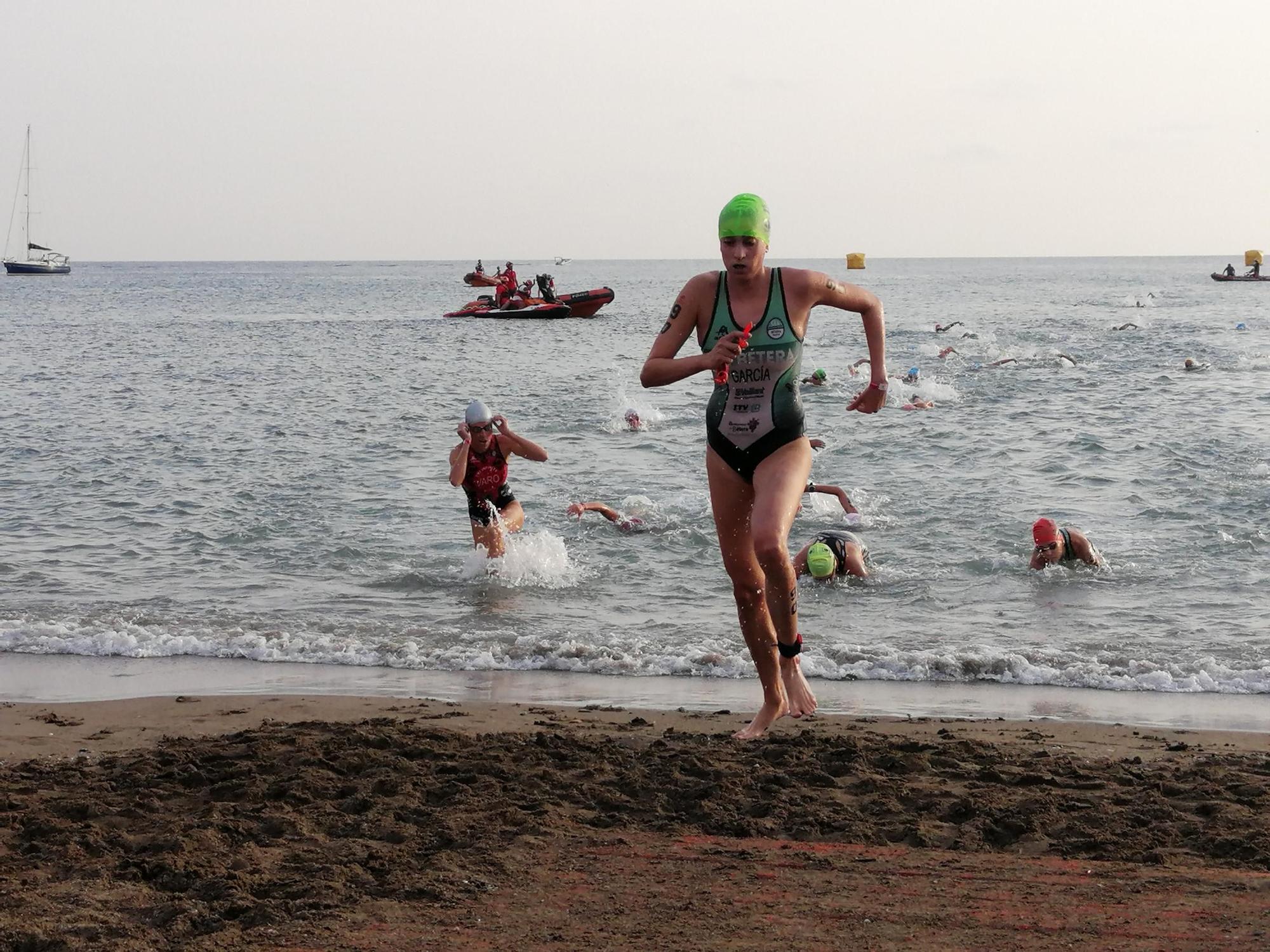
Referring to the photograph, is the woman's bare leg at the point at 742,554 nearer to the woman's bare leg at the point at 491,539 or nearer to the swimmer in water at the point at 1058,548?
the woman's bare leg at the point at 491,539

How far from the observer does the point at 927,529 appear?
44.4 feet

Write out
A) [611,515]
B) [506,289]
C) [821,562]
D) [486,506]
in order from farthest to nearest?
[506,289], [611,515], [486,506], [821,562]

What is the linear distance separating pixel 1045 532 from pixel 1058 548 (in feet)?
0.59

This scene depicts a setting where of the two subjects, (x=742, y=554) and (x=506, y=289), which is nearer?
(x=742, y=554)

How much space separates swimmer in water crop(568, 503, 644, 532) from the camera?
44.5ft

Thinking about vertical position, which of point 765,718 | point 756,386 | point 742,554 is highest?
point 756,386

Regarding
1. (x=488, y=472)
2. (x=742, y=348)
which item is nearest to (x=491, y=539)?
(x=488, y=472)

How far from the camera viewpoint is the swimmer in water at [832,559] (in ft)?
36.1

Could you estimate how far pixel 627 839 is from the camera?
478 centimetres

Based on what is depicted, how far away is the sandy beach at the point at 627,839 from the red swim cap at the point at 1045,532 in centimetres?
491

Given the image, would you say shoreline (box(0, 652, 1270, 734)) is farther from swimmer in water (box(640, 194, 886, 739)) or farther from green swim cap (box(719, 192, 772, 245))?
green swim cap (box(719, 192, 772, 245))

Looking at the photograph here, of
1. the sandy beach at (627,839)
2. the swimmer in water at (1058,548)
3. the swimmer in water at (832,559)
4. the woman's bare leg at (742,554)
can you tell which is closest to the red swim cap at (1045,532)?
the swimmer in water at (1058,548)

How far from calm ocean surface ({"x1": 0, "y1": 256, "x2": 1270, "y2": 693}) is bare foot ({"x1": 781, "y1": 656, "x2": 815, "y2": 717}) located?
2308 millimetres

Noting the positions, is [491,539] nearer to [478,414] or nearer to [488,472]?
[488,472]
